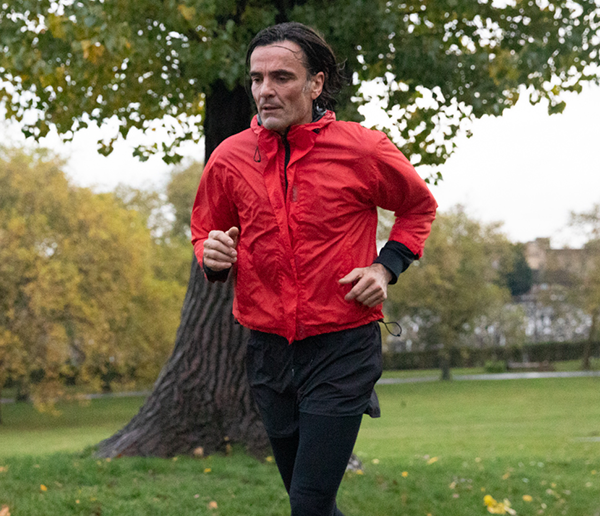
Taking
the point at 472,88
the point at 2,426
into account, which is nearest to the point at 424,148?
the point at 472,88

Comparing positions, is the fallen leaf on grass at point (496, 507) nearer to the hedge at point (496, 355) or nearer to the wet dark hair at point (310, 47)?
the wet dark hair at point (310, 47)

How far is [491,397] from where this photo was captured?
3612 centimetres

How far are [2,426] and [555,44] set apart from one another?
29213mm

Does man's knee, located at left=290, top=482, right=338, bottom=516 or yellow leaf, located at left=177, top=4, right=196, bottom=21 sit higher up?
yellow leaf, located at left=177, top=4, right=196, bottom=21

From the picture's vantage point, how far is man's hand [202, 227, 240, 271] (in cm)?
285

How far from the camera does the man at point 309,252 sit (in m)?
2.79

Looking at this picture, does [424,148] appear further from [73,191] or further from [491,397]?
[491,397]

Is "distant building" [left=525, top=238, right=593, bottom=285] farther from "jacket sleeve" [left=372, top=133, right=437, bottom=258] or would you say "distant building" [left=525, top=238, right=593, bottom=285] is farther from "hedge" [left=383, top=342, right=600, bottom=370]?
"jacket sleeve" [left=372, top=133, right=437, bottom=258]

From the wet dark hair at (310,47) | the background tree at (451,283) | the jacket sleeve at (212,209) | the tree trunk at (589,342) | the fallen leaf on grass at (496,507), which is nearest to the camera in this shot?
the wet dark hair at (310,47)

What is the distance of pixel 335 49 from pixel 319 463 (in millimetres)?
5065

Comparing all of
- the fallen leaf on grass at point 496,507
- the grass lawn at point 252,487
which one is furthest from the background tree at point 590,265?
the fallen leaf on grass at point 496,507

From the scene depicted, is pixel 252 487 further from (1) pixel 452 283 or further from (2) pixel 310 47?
(1) pixel 452 283

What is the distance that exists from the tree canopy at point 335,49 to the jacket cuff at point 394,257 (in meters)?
3.74

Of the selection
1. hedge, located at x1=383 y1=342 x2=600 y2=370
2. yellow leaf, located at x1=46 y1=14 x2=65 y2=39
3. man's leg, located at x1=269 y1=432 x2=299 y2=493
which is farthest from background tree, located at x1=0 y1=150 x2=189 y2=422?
hedge, located at x1=383 y1=342 x2=600 y2=370
